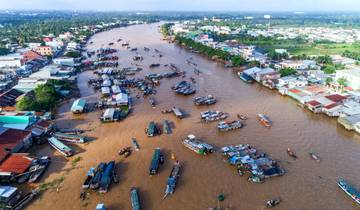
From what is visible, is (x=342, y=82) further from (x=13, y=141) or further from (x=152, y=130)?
(x=13, y=141)

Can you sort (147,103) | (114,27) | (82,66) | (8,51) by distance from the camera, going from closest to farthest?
(147,103)
(82,66)
(8,51)
(114,27)

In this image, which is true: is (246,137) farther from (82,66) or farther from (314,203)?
(82,66)

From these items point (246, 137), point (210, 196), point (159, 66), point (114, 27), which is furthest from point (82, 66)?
point (114, 27)

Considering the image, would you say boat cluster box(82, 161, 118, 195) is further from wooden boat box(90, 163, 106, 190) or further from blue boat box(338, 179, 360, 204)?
blue boat box(338, 179, 360, 204)

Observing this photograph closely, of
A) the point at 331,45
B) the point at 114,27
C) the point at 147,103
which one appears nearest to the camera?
the point at 147,103

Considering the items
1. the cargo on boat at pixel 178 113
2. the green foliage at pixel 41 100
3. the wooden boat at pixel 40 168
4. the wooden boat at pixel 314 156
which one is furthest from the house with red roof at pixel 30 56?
the wooden boat at pixel 314 156

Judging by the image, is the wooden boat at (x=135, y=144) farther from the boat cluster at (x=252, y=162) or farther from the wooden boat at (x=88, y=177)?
the boat cluster at (x=252, y=162)

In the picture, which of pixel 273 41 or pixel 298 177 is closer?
pixel 298 177

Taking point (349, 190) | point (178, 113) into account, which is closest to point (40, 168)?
point (178, 113)

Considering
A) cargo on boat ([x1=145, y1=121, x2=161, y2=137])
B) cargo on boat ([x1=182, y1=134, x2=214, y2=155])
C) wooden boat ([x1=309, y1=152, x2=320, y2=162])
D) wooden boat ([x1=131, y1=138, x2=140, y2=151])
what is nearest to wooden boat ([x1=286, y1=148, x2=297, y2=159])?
wooden boat ([x1=309, y1=152, x2=320, y2=162])
